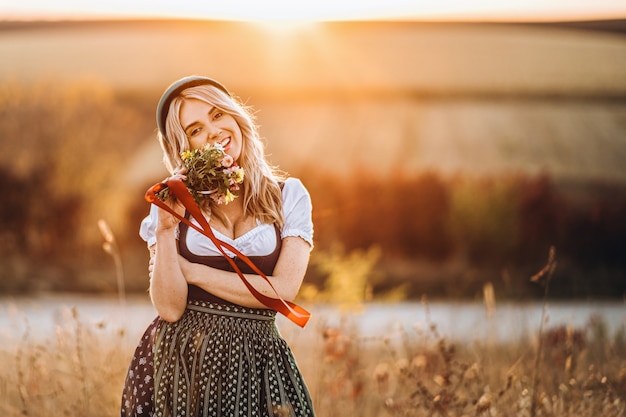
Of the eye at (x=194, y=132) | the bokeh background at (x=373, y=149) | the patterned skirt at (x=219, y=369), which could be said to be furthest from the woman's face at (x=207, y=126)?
the bokeh background at (x=373, y=149)

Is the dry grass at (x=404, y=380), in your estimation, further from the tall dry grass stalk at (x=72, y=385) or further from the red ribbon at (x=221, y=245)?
the red ribbon at (x=221, y=245)

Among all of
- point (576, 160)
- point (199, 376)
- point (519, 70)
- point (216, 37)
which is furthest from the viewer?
point (216, 37)

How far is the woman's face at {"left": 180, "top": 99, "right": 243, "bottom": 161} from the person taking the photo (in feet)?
11.2

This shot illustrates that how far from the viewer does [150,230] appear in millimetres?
3432

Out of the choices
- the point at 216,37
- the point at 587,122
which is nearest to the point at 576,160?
the point at 587,122

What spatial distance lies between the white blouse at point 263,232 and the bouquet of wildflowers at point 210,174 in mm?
152

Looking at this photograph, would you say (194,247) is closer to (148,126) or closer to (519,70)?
(148,126)

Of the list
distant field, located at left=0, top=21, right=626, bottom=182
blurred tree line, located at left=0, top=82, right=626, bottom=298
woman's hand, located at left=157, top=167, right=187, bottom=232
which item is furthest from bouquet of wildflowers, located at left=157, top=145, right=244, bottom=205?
distant field, located at left=0, top=21, right=626, bottom=182

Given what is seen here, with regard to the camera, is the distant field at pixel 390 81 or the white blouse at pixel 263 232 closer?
the white blouse at pixel 263 232

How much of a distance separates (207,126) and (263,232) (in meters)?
0.43

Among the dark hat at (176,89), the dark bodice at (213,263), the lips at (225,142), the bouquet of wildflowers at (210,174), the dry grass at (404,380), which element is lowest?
the dry grass at (404,380)

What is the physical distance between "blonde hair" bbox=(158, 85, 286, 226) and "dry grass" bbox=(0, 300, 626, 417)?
3.13 ft

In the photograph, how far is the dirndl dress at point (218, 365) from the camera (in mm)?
3281

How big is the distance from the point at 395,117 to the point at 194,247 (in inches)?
917
